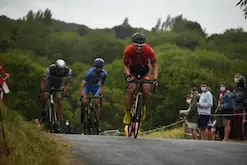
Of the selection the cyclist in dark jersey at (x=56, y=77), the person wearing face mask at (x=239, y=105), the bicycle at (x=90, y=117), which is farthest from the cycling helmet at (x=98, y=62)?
the person wearing face mask at (x=239, y=105)

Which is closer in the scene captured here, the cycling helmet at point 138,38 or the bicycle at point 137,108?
the cycling helmet at point 138,38

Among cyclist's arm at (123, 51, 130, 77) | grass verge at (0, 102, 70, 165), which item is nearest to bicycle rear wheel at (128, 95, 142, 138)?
cyclist's arm at (123, 51, 130, 77)

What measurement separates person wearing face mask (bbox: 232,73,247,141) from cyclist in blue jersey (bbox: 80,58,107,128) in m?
3.62

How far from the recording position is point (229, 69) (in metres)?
81.3

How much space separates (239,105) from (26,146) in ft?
32.0

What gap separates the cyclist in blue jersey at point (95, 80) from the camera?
48.1ft

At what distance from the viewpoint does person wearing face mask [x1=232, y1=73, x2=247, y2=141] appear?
14.7m

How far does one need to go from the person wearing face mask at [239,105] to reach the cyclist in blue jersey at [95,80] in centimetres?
362

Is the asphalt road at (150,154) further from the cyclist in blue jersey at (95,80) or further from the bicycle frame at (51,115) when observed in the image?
the cyclist in blue jersey at (95,80)

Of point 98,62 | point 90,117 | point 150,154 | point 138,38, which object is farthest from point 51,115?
point 150,154

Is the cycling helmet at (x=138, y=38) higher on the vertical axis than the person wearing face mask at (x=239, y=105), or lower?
higher

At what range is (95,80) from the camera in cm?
1513

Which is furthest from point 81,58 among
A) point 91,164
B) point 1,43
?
point 91,164

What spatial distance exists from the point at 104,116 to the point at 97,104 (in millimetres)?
74257
